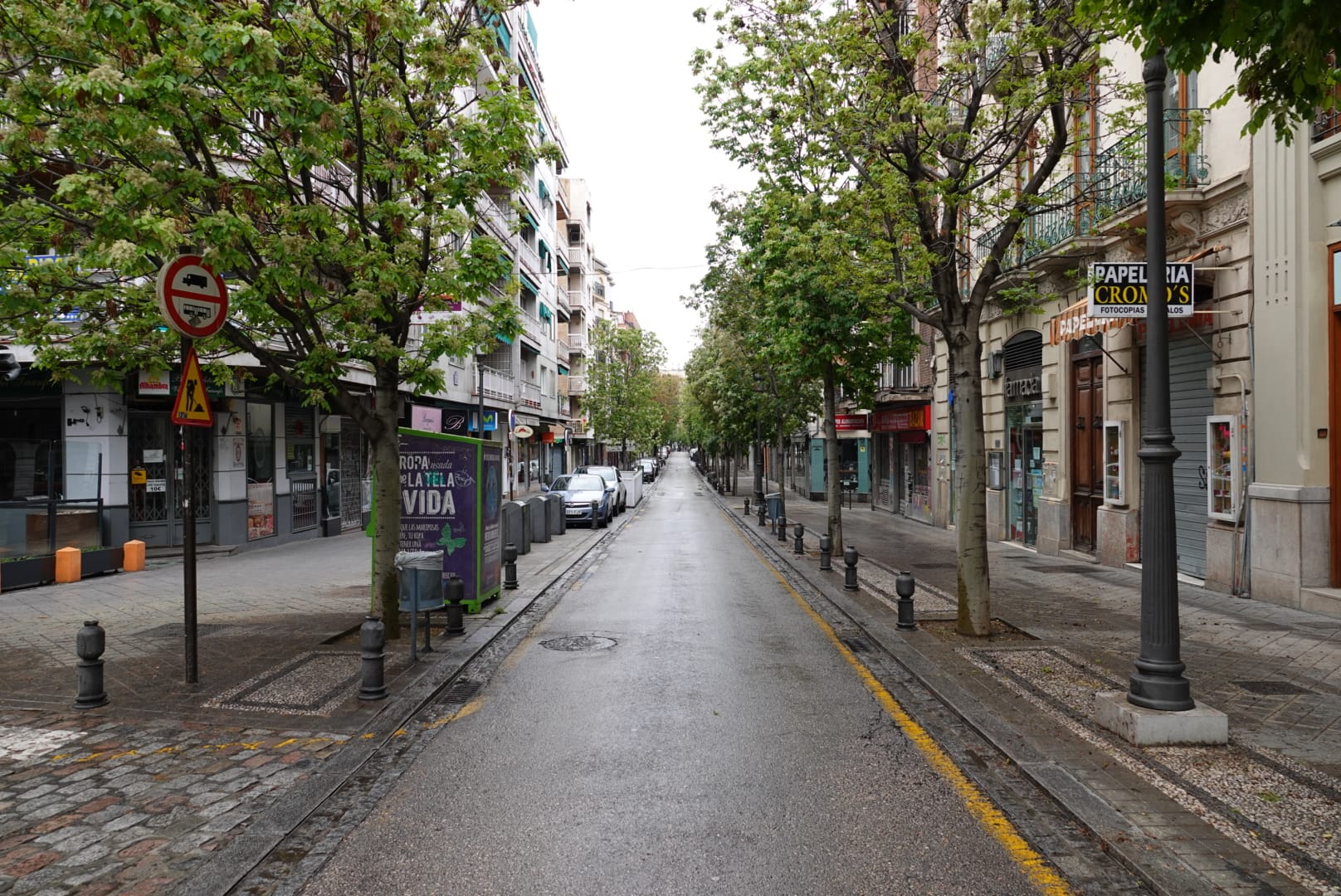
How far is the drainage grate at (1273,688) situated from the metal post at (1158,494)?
5.18 feet

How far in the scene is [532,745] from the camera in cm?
587

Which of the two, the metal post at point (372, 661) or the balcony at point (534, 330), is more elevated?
the balcony at point (534, 330)

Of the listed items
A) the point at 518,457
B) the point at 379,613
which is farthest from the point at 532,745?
the point at 518,457

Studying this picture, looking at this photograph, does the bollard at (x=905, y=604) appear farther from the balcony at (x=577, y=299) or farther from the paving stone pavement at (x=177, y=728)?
the balcony at (x=577, y=299)

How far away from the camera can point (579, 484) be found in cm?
2798

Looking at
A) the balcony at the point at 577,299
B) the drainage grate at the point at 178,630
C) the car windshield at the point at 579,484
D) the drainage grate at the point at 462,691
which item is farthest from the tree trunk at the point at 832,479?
the balcony at the point at 577,299

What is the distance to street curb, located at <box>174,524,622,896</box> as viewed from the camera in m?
4.04

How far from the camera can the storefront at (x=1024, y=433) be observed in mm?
18250

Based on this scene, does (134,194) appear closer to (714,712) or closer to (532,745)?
(532,745)

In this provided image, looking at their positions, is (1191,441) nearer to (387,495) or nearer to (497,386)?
(387,495)

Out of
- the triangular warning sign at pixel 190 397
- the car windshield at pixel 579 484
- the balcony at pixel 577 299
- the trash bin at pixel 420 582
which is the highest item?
the balcony at pixel 577 299

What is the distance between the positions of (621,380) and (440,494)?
46532mm

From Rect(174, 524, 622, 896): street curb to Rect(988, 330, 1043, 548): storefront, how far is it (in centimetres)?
1365

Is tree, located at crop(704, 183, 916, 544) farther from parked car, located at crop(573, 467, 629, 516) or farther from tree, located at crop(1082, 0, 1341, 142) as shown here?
parked car, located at crop(573, 467, 629, 516)
